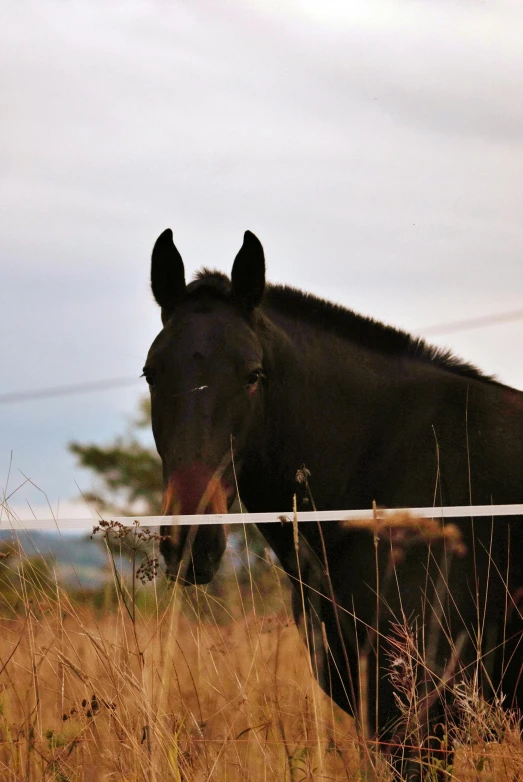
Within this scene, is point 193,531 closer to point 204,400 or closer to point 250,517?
point 250,517

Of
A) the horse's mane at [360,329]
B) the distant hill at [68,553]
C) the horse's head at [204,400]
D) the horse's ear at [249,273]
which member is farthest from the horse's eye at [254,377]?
the distant hill at [68,553]

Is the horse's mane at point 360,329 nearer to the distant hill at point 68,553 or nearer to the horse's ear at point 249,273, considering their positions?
the horse's ear at point 249,273

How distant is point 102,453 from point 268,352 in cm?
1449

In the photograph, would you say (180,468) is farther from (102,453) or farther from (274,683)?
(102,453)

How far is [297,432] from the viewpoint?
420cm

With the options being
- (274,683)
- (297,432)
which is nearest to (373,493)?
(297,432)

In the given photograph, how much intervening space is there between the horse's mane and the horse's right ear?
159 millimetres

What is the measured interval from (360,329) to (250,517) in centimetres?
157

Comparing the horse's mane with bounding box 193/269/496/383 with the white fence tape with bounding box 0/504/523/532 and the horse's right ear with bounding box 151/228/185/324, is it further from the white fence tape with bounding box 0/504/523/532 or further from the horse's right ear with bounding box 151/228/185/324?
the white fence tape with bounding box 0/504/523/532

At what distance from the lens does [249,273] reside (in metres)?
4.30

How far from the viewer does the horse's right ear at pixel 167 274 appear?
432 centimetres

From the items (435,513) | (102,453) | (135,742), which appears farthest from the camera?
(102,453)

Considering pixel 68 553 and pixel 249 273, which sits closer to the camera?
pixel 68 553

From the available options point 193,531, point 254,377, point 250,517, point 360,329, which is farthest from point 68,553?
point 360,329
